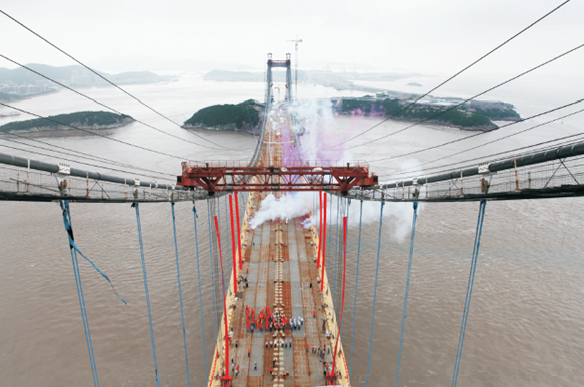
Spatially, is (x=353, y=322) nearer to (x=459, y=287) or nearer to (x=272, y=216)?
(x=459, y=287)

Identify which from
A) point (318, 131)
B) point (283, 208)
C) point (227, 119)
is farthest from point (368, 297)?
point (227, 119)

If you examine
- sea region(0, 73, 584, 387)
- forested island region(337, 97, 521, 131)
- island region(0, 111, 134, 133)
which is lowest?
sea region(0, 73, 584, 387)

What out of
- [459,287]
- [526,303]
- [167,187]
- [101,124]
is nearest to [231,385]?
[167,187]

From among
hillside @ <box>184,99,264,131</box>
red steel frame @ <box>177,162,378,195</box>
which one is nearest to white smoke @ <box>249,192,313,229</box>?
red steel frame @ <box>177,162,378,195</box>

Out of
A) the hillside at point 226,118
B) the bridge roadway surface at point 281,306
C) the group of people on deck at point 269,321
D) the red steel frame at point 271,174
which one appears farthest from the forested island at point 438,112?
the group of people on deck at point 269,321

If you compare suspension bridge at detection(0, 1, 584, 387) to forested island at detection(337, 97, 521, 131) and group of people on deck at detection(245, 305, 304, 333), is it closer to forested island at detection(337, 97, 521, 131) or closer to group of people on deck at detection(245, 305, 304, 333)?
group of people on deck at detection(245, 305, 304, 333)

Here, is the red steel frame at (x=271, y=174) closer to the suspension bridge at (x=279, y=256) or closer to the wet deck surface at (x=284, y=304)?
the suspension bridge at (x=279, y=256)
